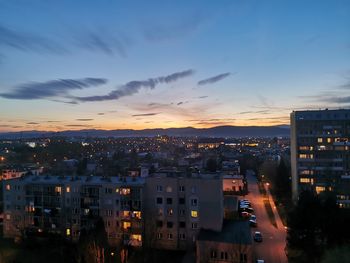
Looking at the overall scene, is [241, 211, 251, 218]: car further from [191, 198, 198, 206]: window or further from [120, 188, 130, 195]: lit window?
[120, 188, 130, 195]: lit window

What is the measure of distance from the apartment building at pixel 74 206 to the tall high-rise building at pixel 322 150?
51.5 ft

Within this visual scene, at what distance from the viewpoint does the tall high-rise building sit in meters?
28.0

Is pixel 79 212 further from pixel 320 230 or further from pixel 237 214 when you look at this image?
pixel 320 230

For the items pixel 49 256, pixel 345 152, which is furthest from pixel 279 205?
pixel 49 256

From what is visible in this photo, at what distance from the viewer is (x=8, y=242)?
19469 mm

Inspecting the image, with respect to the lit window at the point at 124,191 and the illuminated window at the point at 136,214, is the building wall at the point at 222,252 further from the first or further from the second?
the lit window at the point at 124,191

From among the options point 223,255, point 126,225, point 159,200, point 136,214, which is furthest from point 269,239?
point 126,225

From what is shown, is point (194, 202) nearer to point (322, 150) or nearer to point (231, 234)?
point (231, 234)

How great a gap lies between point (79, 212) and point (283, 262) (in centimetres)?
1159

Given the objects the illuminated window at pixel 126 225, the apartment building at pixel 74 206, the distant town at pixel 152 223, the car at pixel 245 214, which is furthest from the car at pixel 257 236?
the illuminated window at pixel 126 225

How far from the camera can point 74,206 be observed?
1962 centimetres

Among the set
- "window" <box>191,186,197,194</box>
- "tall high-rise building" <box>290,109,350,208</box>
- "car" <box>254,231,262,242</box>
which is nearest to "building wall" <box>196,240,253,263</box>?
"window" <box>191,186,197,194</box>

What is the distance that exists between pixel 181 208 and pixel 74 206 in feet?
21.4

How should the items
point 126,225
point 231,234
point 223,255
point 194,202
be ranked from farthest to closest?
point 126,225, point 194,202, point 231,234, point 223,255
